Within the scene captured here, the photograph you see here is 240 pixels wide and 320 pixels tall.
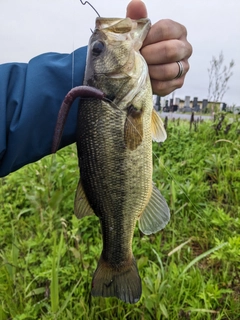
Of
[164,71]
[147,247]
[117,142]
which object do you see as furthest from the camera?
[147,247]

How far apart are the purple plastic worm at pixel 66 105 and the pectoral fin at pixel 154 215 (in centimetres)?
60

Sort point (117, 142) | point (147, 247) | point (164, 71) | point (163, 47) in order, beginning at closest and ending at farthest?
point (117, 142), point (163, 47), point (164, 71), point (147, 247)

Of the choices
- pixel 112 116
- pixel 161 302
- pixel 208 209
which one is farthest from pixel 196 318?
pixel 112 116

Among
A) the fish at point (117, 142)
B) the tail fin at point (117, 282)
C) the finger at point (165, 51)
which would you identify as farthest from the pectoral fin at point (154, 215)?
the finger at point (165, 51)

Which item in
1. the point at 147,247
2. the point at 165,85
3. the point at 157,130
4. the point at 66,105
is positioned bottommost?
the point at 147,247

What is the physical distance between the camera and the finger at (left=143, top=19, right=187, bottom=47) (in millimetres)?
1746

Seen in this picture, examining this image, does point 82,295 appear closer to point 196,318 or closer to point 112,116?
point 196,318

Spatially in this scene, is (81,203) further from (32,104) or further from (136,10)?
(136,10)

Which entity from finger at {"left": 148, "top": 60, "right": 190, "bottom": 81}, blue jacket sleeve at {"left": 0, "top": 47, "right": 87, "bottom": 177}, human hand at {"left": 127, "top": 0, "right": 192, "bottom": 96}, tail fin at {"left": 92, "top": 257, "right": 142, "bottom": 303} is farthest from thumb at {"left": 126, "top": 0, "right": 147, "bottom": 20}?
tail fin at {"left": 92, "top": 257, "right": 142, "bottom": 303}

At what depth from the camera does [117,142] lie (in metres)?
1.63

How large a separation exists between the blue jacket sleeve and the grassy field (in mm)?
600

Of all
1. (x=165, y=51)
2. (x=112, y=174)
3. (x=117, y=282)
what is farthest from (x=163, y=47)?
(x=117, y=282)

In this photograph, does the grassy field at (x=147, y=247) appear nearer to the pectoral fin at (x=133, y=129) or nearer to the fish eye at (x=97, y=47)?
the pectoral fin at (x=133, y=129)

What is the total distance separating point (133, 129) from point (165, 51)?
41 cm
